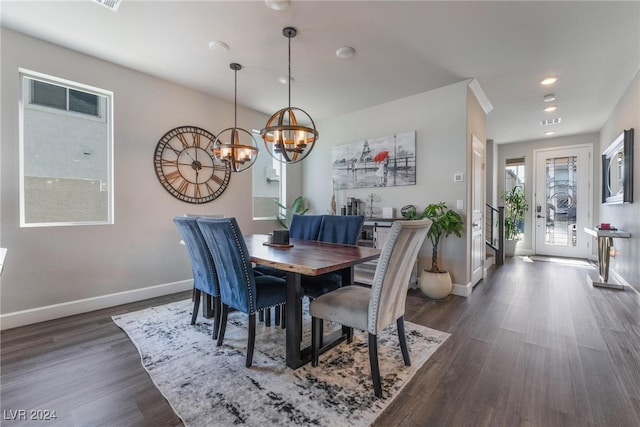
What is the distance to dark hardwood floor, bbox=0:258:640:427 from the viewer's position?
1.52m

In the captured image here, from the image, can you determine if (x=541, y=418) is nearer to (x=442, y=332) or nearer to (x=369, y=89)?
(x=442, y=332)

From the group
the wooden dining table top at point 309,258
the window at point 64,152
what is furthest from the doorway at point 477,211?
the window at point 64,152

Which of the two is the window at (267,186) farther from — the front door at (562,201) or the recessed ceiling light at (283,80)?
the front door at (562,201)

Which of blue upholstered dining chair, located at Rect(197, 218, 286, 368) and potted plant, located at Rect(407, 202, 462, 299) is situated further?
potted plant, located at Rect(407, 202, 462, 299)

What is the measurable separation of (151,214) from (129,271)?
72 centimetres

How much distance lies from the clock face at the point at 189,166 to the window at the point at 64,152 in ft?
1.89

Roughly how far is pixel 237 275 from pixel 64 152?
102 inches

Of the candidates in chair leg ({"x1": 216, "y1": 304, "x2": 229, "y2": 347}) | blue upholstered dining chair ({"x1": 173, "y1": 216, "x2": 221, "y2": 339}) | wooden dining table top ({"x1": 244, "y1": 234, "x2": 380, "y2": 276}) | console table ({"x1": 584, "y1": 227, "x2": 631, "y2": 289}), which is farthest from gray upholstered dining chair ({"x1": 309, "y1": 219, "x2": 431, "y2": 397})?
console table ({"x1": 584, "y1": 227, "x2": 631, "y2": 289})

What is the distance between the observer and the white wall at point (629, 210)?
332 centimetres

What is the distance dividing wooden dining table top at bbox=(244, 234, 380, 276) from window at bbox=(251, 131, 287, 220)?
246 centimetres

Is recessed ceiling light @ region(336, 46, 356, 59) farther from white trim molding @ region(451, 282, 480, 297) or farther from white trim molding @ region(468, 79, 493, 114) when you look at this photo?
white trim molding @ region(451, 282, 480, 297)

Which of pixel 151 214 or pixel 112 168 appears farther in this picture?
pixel 151 214

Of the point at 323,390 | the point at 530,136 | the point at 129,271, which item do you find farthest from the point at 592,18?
the point at 129,271

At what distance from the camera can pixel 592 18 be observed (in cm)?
235
